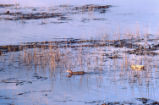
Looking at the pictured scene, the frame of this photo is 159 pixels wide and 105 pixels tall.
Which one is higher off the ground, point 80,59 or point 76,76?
point 80,59

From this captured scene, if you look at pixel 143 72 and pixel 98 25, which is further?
pixel 98 25

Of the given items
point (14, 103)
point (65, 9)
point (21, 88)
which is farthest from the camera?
point (65, 9)

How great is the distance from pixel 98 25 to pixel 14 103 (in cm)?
883

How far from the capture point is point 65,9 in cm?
2005

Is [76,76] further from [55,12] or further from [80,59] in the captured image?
[55,12]

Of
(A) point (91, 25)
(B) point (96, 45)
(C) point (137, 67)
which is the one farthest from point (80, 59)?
(A) point (91, 25)

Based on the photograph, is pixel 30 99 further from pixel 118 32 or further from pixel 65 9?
pixel 65 9

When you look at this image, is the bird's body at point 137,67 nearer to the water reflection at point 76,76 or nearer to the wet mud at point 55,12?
the water reflection at point 76,76

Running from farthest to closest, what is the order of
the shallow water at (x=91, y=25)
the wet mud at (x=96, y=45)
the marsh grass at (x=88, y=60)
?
the shallow water at (x=91, y=25) < the wet mud at (x=96, y=45) < the marsh grass at (x=88, y=60)

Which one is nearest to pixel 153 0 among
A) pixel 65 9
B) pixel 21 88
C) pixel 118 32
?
pixel 65 9

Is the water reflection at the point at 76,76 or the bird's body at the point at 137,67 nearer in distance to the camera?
the water reflection at the point at 76,76

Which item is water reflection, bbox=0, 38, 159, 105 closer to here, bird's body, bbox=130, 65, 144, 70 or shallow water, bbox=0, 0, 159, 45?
bird's body, bbox=130, 65, 144, 70

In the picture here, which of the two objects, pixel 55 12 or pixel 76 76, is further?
pixel 55 12

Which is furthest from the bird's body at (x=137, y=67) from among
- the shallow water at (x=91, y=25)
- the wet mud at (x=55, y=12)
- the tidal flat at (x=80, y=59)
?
the wet mud at (x=55, y=12)
